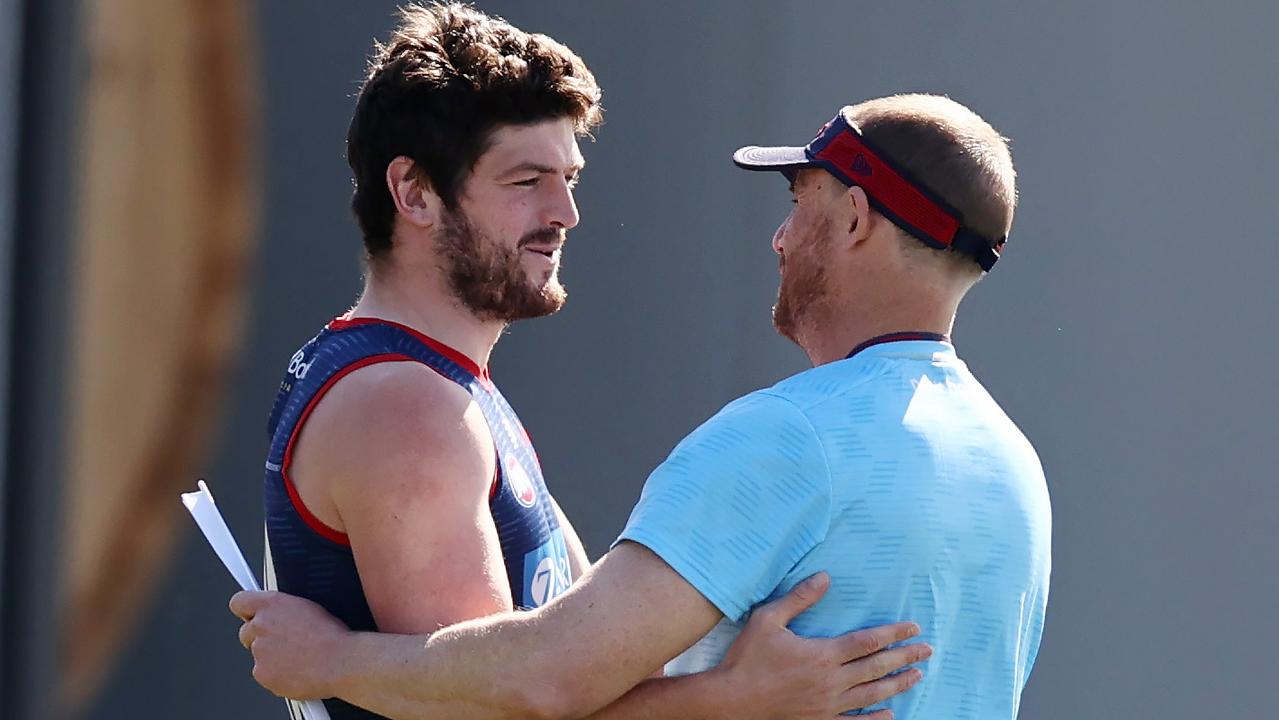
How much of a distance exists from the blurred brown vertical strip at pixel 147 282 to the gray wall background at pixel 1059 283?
2.47ft

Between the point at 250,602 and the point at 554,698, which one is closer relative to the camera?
the point at 554,698

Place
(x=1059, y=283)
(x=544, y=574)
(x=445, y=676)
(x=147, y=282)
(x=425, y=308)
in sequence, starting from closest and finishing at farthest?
1. (x=445, y=676)
2. (x=544, y=574)
3. (x=425, y=308)
4. (x=147, y=282)
5. (x=1059, y=283)

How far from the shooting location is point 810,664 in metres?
1.97

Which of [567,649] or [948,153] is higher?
[948,153]

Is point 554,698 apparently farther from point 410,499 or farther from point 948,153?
point 948,153

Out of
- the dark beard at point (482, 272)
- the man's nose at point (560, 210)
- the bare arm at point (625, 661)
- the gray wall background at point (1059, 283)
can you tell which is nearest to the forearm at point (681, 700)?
the bare arm at point (625, 661)

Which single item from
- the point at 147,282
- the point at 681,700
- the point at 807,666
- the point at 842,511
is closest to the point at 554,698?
the point at 681,700

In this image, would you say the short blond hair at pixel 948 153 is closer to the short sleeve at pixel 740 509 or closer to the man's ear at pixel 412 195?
the short sleeve at pixel 740 509

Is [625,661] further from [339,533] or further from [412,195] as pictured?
[412,195]

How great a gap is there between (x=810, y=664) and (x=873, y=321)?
0.50m

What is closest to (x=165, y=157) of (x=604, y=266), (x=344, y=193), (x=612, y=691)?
(x=344, y=193)

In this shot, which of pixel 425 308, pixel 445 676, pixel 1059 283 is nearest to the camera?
pixel 445 676

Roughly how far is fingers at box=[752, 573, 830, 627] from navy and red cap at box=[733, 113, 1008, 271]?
51 centimetres

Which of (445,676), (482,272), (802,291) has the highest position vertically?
(482,272)
